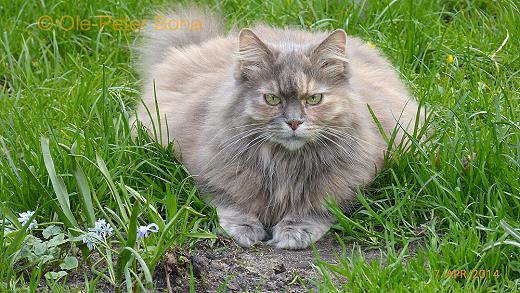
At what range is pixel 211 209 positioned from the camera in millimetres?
4715

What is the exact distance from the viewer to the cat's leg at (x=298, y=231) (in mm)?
4480

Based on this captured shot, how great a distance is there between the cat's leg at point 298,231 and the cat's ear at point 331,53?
29.6 inches

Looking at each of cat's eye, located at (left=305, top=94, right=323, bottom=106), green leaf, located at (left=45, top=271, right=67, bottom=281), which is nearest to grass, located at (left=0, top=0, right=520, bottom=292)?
green leaf, located at (left=45, top=271, right=67, bottom=281)

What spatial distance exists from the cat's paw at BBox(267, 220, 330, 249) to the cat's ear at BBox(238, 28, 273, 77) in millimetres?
791

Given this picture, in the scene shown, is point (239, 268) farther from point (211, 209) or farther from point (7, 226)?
point (7, 226)

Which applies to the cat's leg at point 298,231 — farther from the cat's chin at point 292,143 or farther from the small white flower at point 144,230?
the small white flower at point 144,230

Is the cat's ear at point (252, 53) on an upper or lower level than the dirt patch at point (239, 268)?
upper

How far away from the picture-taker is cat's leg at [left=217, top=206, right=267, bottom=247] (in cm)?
452

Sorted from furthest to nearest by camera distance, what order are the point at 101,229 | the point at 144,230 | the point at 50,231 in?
the point at 50,231, the point at 101,229, the point at 144,230

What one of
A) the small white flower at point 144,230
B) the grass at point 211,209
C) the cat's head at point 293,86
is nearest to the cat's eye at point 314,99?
the cat's head at point 293,86

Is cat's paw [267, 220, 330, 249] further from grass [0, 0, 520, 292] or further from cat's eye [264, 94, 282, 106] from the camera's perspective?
cat's eye [264, 94, 282, 106]

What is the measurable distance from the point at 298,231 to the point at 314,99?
65 centimetres
